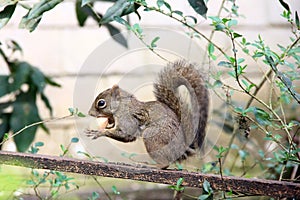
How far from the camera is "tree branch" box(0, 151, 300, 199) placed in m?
0.68

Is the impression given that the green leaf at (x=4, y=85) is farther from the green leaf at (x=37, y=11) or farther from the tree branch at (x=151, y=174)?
the tree branch at (x=151, y=174)

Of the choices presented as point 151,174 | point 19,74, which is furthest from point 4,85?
point 151,174

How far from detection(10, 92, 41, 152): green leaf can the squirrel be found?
0.66 m

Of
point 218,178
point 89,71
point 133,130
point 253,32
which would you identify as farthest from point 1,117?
point 253,32

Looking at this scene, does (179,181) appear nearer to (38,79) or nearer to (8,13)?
(8,13)

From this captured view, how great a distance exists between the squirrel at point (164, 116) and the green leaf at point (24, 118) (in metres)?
0.66

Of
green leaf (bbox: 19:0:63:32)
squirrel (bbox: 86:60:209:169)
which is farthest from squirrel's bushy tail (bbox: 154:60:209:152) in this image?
green leaf (bbox: 19:0:63:32)

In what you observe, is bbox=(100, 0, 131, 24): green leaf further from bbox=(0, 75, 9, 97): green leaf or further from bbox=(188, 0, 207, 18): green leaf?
bbox=(0, 75, 9, 97): green leaf

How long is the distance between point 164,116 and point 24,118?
0.77m

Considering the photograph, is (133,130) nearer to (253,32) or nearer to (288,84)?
→ (288,84)

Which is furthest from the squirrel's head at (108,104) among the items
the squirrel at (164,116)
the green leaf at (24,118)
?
the green leaf at (24,118)

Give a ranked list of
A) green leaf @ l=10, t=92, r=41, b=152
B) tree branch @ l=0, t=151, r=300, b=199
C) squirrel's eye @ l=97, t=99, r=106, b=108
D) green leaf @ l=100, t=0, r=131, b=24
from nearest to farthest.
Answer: tree branch @ l=0, t=151, r=300, b=199 < squirrel's eye @ l=97, t=99, r=106, b=108 < green leaf @ l=100, t=0, r=131, b=24 < green leaf @ l=10, t=92, r=41, b=152

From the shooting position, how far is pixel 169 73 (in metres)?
0.81

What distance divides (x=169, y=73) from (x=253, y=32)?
63.9 inches
